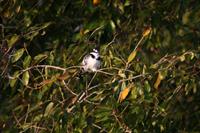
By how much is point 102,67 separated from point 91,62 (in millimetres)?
117

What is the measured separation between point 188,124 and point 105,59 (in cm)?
88

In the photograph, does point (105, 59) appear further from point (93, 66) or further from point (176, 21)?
point (176, 21)

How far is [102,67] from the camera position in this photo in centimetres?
359

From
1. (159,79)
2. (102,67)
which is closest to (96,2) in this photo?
(102,67)

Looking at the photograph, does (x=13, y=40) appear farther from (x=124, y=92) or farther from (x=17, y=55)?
(x=124, y=92)

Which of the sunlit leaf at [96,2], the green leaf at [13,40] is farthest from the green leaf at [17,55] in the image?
A: the sunlit leaf at [96,2]

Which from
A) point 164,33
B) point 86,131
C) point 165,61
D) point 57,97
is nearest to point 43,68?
point 57,97

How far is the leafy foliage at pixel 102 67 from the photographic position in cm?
334

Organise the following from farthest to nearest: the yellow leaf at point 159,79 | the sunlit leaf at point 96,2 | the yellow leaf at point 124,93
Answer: the sunlit leaf at point 96,2 → the yellow leaf at point 159,79 → the yellow leaf at point 124,93

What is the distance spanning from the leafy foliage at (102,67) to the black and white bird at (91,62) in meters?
0.04

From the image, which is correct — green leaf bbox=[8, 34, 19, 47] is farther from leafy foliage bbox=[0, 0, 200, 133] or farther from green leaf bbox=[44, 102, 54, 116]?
green leaf bbox=[44, 102, 54, 116]

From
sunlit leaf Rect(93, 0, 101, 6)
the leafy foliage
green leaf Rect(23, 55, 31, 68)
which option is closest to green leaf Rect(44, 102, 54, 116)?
the leafy foliage

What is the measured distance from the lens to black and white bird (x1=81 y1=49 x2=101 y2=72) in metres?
3.46

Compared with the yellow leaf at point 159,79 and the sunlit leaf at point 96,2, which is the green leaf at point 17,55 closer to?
the sunlit leaf at point 96,2
